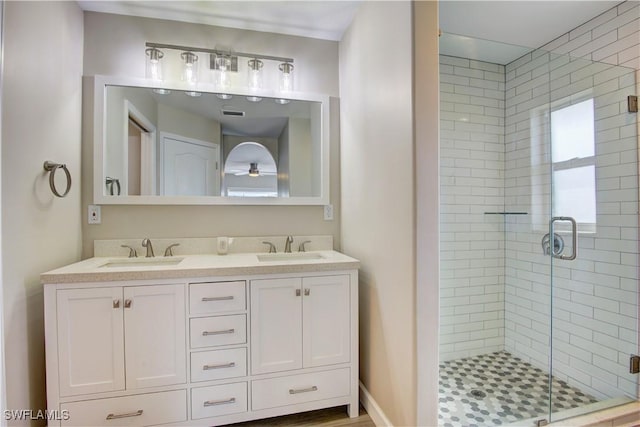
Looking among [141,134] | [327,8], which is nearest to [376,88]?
[327,8]

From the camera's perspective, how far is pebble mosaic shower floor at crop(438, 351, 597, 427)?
175 centimetres

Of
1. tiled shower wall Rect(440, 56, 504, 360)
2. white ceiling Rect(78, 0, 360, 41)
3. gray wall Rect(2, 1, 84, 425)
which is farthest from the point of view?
tiled shower wall Rect(440, 56, 504, 360)

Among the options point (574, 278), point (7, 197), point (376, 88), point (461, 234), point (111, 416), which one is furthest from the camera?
point (461, 234)

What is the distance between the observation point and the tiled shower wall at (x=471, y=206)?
94.7 inches

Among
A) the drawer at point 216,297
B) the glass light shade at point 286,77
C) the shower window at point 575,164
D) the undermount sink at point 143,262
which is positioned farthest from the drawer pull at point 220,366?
the shower window at point 575,164

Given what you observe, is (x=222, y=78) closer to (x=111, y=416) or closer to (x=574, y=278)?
(x=111, y=416)

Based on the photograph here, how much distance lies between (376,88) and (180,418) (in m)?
2.10

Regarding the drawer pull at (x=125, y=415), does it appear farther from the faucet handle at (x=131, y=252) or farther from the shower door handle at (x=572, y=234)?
the shower door handle at (x=572, y=234)

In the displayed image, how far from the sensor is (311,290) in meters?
1.71

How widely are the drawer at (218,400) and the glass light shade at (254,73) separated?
1965mm

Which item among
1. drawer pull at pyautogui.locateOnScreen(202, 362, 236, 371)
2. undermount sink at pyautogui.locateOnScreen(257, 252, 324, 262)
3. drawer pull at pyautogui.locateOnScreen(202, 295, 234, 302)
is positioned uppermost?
undermount sink at pyautogui.locateOnScreen(257, 252, 324, 262)

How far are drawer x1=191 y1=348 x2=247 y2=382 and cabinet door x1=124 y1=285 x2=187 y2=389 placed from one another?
6cm

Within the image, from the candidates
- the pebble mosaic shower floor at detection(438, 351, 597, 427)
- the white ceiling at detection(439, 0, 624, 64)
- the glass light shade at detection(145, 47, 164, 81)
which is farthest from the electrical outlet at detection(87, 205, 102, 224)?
the white ceiling at detection(439, 0, 624, 64)

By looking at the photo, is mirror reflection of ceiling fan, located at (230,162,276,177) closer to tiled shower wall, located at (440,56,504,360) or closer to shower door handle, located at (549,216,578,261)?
tiled shower wall, located at (440,56,504,360)
